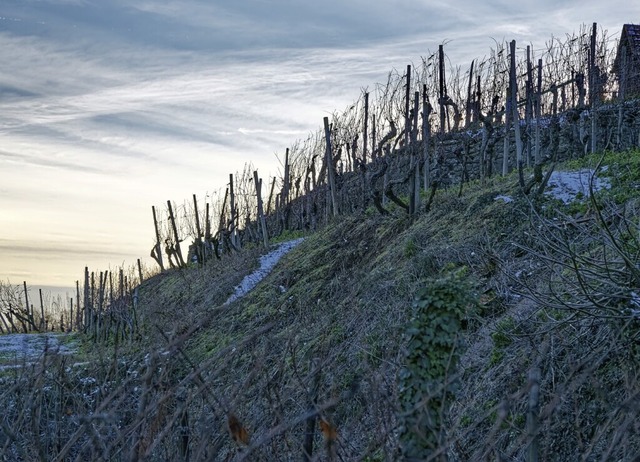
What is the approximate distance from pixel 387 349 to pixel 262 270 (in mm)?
11070

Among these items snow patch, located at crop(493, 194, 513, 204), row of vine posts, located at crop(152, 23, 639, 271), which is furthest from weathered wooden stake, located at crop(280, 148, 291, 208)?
snow patch, located at crop(493, 194, 513, 204)

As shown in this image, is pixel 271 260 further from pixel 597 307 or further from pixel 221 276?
pixel 597 307

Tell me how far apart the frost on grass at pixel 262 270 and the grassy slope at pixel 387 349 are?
40 centimetres

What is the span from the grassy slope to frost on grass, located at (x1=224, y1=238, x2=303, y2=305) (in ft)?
1.31

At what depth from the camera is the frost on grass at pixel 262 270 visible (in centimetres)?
1738

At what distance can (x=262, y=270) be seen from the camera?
18.8 metres

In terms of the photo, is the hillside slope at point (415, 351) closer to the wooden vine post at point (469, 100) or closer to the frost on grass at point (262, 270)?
the frost on grass at point (262, 270)

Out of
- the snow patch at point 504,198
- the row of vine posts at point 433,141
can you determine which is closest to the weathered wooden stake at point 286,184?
the row of vine posts at point 433,141

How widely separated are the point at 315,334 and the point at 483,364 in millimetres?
3924

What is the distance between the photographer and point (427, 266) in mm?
10180

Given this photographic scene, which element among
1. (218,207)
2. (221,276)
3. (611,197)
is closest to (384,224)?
(611,197)

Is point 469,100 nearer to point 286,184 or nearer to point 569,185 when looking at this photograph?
point 286,184

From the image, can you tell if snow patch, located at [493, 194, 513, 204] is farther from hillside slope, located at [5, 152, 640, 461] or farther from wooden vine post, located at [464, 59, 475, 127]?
wooden vine post, located at [464, 59, 475, 127]

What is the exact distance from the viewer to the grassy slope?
10.6 ft
